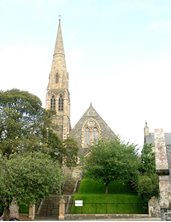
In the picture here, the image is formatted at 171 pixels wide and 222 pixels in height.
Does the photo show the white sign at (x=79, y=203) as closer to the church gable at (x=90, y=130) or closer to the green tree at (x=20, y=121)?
the green tree at (x=20, y=121)

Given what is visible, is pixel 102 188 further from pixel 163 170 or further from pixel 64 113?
pixel 163 170

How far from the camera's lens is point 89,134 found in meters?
71.0

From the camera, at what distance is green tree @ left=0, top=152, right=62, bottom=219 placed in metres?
31.4

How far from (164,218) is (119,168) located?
39319 millimetres

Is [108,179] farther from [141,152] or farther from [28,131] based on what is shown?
[28,131]

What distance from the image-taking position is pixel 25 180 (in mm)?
32969

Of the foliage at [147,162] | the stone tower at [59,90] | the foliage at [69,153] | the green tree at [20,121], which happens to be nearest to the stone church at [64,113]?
the stone tower at [59,90]

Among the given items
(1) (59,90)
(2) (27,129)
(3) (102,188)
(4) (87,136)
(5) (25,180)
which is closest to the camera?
(5) (25,180)

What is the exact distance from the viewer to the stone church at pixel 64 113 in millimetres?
70438

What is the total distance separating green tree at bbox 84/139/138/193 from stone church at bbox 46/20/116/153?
51.5 ft

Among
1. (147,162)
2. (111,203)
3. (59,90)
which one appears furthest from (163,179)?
(59,90)

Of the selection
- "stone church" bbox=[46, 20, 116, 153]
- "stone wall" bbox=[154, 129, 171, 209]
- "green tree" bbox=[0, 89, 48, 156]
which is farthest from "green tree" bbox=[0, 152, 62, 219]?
"stone church" bbox=[46, 20, 116, 153]

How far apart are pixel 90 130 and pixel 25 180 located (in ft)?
128

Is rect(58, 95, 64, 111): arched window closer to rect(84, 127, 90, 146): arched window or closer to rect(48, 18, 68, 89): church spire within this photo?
rect(48, 18, 68, 89): church spire
